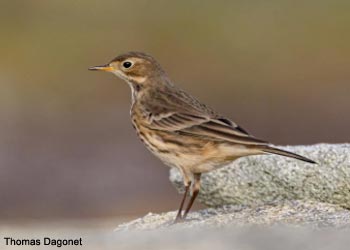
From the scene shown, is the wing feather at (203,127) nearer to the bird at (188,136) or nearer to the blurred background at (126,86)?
the bird at (188,136)

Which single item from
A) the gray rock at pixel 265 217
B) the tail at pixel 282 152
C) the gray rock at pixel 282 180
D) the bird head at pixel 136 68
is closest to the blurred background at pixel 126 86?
the bird head at pixel 136 68

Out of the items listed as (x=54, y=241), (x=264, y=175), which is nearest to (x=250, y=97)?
(x=264, y=175)

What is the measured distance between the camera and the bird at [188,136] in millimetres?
10703

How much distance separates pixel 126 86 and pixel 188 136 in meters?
17.2

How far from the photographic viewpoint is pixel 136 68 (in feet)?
40.6

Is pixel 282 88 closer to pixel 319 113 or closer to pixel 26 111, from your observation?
pixel 319 113

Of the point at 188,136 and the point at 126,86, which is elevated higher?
the point at 126,86

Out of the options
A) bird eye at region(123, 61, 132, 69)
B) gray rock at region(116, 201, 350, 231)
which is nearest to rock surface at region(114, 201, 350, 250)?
gray rock at region(116, 201, 350, 231)

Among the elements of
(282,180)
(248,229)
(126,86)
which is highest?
(126,86)

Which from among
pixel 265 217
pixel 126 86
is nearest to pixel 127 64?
pixel 265 217

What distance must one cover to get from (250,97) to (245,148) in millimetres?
17812

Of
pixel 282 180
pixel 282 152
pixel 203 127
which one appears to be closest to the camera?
pixel 282 152

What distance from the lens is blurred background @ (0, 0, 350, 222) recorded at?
23.8m

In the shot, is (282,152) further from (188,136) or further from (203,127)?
(188,136)
